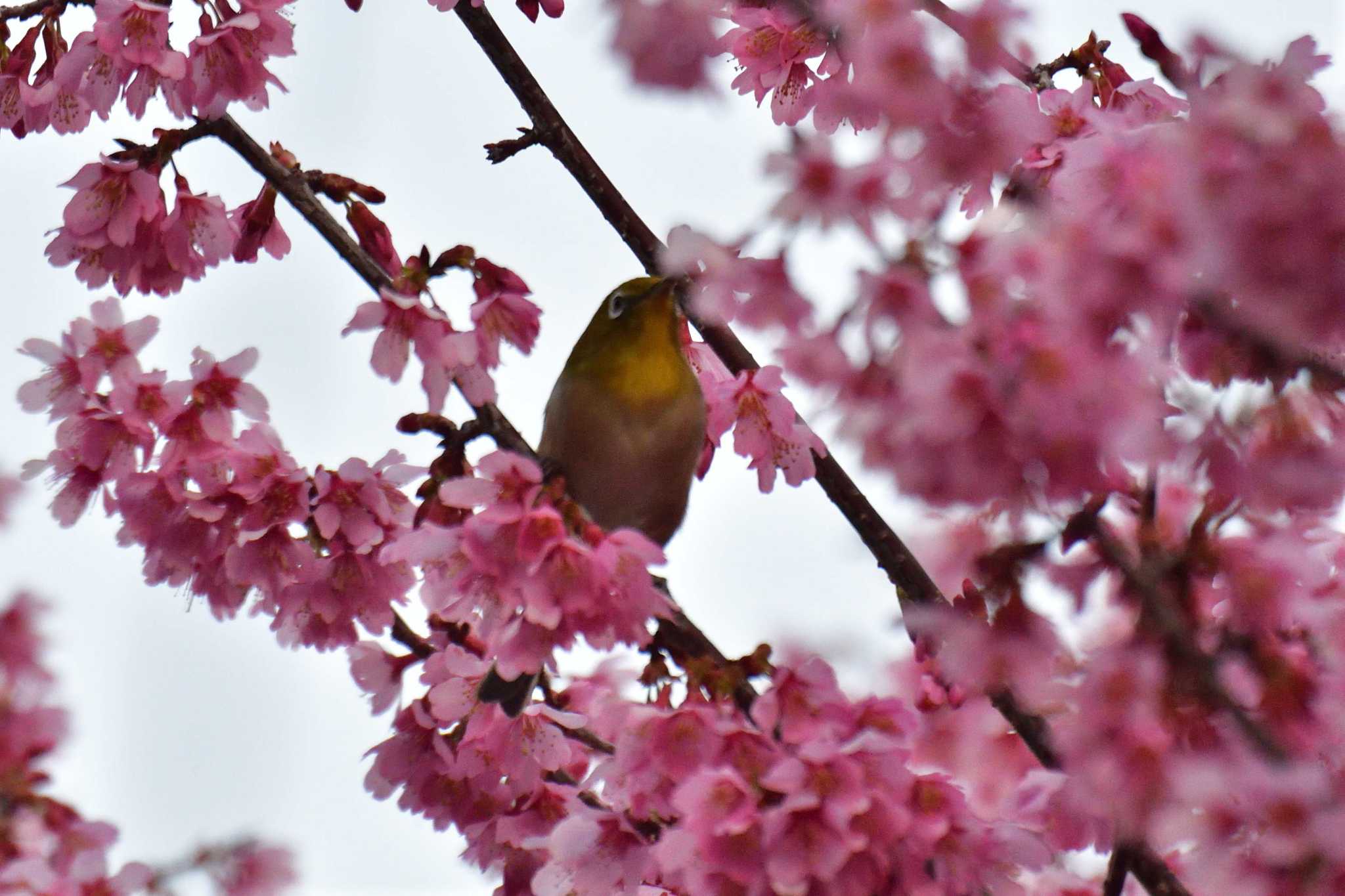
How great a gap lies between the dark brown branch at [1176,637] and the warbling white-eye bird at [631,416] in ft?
4.29

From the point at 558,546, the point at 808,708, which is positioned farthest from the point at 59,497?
the point at 808,708

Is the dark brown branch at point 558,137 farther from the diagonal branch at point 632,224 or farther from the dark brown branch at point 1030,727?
the dark brown branch at point 1030,727

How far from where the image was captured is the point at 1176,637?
129 cm

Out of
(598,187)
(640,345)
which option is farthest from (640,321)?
(598,187)

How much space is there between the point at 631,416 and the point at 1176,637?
4.82 ft

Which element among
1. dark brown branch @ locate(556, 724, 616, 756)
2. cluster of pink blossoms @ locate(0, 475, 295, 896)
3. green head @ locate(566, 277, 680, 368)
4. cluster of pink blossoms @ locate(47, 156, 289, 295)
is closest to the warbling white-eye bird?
green head @ locate(566, 277, 680, 368)

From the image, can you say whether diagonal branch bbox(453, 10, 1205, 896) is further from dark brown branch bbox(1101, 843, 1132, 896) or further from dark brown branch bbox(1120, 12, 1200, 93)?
dark brown branch bbox(1120, 12, 1200, 93)

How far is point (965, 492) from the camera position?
4.42 ft

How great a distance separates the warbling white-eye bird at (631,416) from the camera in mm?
2625

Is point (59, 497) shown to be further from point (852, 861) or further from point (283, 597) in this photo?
point (852, 861)

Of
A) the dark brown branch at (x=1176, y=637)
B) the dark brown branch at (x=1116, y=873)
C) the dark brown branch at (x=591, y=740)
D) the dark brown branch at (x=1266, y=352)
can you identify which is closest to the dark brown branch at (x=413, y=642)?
the dark brown branch at (x=591, y=740)

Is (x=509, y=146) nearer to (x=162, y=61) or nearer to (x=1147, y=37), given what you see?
(x=162, y=61)

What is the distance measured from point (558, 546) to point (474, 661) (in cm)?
67

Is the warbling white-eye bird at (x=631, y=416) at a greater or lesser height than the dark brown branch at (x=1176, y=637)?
greater
